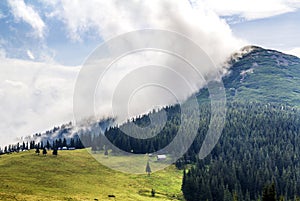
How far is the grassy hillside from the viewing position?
115812mm

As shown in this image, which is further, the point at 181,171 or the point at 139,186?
the point at 181,171

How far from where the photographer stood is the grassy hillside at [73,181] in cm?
11581

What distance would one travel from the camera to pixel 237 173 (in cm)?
15275

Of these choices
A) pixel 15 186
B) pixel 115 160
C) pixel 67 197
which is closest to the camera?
pixel 67 197

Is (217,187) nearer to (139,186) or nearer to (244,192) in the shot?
(244,192)

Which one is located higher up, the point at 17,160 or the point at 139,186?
the point at 17,160

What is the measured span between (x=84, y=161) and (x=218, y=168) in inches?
2654

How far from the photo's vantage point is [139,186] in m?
148

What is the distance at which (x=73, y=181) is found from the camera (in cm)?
13900

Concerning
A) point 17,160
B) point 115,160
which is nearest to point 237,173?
point 115,160

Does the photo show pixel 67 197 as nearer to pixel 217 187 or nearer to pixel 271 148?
pixel 217 187

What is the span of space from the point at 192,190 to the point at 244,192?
75.3ft

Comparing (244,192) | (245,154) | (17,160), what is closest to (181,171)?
(245,154)

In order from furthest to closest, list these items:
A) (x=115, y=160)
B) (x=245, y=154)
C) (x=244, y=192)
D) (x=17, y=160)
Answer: (x=115, y=160) < (x=245, y=154) < (x=17, y=160) < (x=244, y=192)
